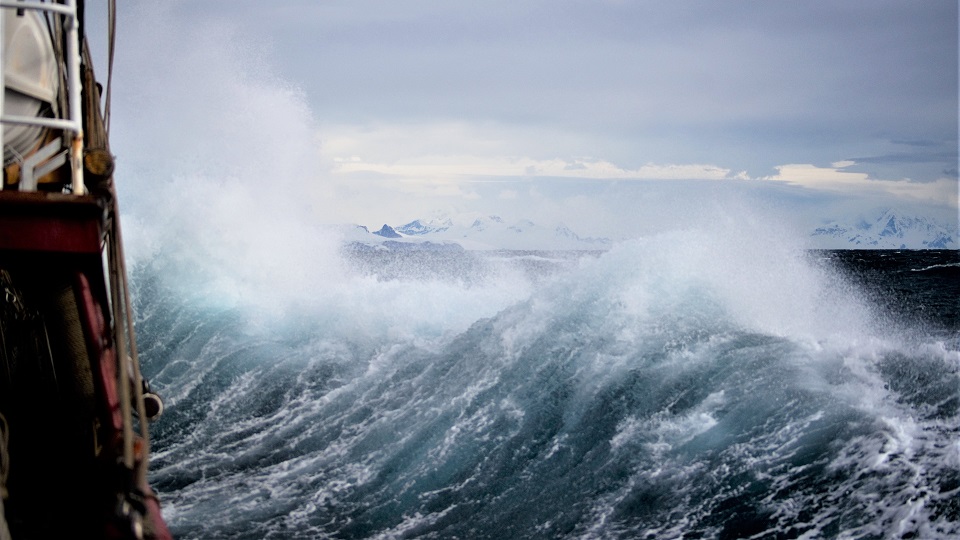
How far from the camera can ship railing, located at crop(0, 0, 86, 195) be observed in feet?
12.1

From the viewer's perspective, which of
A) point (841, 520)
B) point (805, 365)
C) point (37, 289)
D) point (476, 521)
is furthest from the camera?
point (805, 365)

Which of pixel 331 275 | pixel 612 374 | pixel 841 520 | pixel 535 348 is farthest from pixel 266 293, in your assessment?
pixel 841 520

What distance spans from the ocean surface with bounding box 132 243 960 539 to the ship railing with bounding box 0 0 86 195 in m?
4.20

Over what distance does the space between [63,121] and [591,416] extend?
21.9 feet

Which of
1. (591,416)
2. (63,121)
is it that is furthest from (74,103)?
(591,416)

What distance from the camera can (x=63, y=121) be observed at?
12.4 feet

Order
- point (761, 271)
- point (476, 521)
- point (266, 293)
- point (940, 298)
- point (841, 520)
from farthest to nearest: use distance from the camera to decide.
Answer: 1. point (940, 298)
2. point (266, 293)
3. point (761, 271)
4. point (476, 521)
5. point (841, 520)

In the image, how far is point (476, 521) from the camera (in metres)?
7.39

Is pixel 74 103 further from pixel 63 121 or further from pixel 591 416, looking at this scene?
pixel 591 416

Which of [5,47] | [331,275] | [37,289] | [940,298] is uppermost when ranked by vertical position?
[5,47]

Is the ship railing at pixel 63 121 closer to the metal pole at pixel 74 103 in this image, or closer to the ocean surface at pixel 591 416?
the metal pole at pixel 74 103

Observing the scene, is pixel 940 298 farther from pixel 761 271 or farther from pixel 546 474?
pixel 546 474

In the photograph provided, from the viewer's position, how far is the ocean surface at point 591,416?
22.7 ft

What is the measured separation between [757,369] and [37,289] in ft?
24.4
